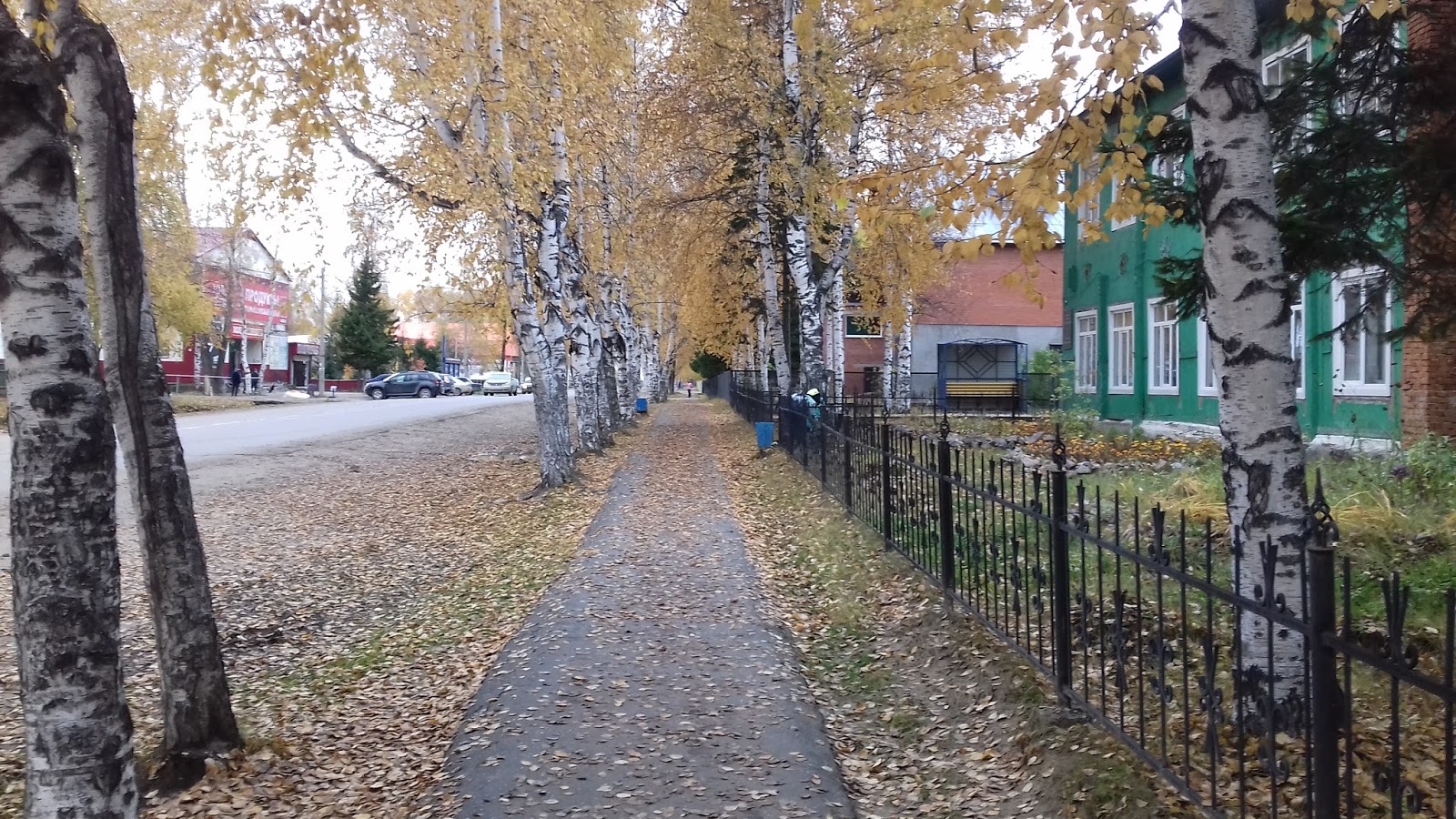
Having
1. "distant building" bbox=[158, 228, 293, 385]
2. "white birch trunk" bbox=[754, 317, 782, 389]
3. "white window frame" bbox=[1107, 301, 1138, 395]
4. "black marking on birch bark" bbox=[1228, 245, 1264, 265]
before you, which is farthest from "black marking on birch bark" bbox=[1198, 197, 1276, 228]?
"distant building" bbox=[158, 228, 293, 385]

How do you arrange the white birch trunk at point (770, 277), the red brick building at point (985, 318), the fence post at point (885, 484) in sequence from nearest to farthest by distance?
the fence post at point (885, 484) < the white birch trunk at point (770, 277) < the red brick building at point (985, 318)

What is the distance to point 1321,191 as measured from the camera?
625 centimetres

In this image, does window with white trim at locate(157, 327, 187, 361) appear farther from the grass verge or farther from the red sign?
the grass verge

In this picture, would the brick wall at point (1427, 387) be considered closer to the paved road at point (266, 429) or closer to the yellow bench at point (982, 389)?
the paved road at point (266, 429)

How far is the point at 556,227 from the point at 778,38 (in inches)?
219

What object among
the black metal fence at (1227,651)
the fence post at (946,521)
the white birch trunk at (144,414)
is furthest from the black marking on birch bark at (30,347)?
the fence post at (946,521)

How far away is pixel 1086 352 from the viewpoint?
23.5 m

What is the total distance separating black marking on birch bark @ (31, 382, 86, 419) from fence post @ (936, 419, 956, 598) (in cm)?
467

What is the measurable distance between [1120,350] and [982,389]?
40.7 feet

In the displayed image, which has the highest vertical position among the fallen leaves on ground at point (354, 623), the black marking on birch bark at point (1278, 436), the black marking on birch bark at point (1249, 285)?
the black marking on birch bark at point (1249, 285)

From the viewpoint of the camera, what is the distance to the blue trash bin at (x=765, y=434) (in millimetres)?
19781

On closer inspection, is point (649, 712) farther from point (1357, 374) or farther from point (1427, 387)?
point (1357, 374)

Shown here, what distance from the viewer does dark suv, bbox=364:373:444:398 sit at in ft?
194

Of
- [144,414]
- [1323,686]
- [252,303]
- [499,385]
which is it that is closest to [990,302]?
[499,385]
